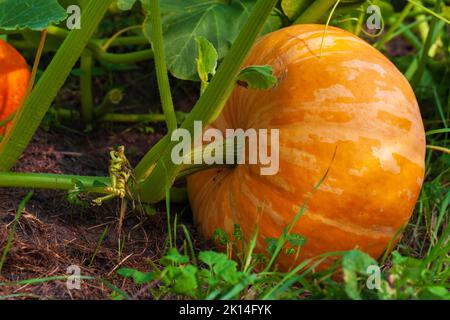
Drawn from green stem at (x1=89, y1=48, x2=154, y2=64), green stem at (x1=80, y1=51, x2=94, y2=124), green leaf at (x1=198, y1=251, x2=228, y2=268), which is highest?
green stem at (x1=89, y1=48, x2=154, y2=64)

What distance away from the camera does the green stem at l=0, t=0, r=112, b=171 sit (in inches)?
64.2

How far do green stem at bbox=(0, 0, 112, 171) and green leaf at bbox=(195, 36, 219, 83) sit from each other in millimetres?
234

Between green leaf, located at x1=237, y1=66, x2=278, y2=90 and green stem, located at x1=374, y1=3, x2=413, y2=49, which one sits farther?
green stem, located at x1=374, y1=3, x2=413, y2=49

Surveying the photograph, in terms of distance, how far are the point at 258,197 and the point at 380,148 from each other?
28cm

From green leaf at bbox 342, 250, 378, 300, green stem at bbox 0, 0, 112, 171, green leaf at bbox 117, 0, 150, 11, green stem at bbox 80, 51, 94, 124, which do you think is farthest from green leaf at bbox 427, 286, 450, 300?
green stem at bbox 80, 51, 94, 124

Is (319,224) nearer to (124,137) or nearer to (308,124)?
(308,124)

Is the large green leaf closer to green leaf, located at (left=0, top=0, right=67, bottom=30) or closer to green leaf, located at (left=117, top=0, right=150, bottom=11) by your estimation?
green leaf, located at (left=117, top=0, right=150, bottom=11)

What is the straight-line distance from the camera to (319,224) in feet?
5.00

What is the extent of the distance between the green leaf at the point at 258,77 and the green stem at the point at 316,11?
443 millimetres

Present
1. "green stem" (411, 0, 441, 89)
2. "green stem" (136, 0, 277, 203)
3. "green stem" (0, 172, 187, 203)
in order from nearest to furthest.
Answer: "green stem" (136, 0, 277, 203) < "green stem" (0, 172, 187, 203) < "green stem" (411, 0, 441, 89)

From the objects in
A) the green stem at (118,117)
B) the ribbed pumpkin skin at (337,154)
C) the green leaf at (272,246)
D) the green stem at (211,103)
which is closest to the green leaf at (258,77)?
the green stem at (211,103)

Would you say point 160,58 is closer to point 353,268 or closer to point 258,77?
point 258,77

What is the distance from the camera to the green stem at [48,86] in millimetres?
1632

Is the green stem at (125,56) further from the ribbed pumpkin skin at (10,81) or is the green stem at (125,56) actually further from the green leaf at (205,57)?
the green leaf at (205,57)
